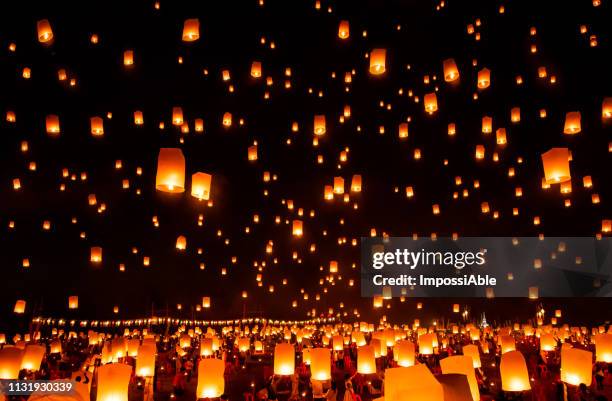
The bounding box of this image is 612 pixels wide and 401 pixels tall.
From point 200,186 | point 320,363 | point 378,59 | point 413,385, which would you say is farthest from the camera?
point 320,363

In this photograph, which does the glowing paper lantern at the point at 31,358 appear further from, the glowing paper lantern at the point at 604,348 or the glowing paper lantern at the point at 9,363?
the glowing paper lantern at the point at 604,348

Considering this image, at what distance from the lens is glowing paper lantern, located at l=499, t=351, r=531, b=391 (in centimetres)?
682

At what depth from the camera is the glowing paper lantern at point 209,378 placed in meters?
7.06

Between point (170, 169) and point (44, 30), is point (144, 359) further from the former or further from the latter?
point (44, 30)

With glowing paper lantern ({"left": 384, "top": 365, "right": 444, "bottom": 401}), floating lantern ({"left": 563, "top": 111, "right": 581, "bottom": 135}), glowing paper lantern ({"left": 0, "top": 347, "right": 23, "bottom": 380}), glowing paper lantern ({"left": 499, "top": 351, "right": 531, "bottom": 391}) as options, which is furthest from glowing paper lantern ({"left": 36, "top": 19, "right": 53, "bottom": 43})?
floating lantern ({"left": 563, "top": 111, "right": 581, "bottom": 135})

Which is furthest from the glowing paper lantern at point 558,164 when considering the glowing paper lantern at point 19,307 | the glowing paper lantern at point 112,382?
the glowing paper lantern at point 19,307

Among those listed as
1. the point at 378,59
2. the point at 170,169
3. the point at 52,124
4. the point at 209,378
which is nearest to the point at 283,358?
the point at 209,378

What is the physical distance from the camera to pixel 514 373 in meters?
6.84

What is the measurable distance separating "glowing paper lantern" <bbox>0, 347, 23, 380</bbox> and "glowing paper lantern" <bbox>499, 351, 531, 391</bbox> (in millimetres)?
7356

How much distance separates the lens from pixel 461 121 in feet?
60.1

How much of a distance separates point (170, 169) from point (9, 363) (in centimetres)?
494

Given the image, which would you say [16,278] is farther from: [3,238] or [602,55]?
[602,55]

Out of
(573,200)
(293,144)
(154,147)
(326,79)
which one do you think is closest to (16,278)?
(154,147)

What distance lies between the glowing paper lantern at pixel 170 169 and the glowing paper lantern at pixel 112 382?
89.1 inches
